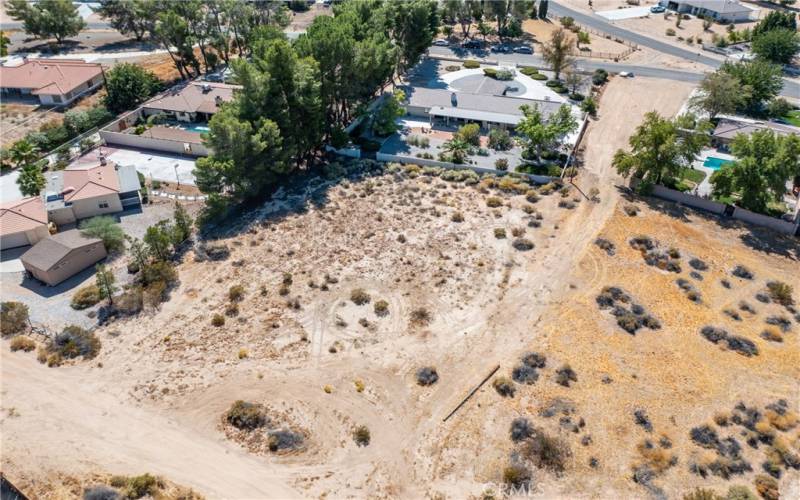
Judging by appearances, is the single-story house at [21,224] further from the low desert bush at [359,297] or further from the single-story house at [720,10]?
the single-story house at [720,10]

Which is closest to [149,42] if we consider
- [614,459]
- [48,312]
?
[48,312]

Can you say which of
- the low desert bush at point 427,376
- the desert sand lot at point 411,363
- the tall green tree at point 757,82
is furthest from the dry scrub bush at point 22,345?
the tall green tree at point 757,82

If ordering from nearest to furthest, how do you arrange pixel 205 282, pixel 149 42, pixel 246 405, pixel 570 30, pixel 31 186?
pixel 246 405
pixel 205 282
pixel 31 186
pixel 149 42
pixel 570 30

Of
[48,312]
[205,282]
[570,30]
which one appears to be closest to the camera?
[48,312]

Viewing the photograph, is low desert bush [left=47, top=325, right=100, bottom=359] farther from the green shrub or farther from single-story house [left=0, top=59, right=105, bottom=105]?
single-story house [left=0, top=59, right=105, bottom=105]

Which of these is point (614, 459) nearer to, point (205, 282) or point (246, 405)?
point (246, 405)

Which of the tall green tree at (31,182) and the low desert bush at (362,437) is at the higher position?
the tall green tree at (31,182)
